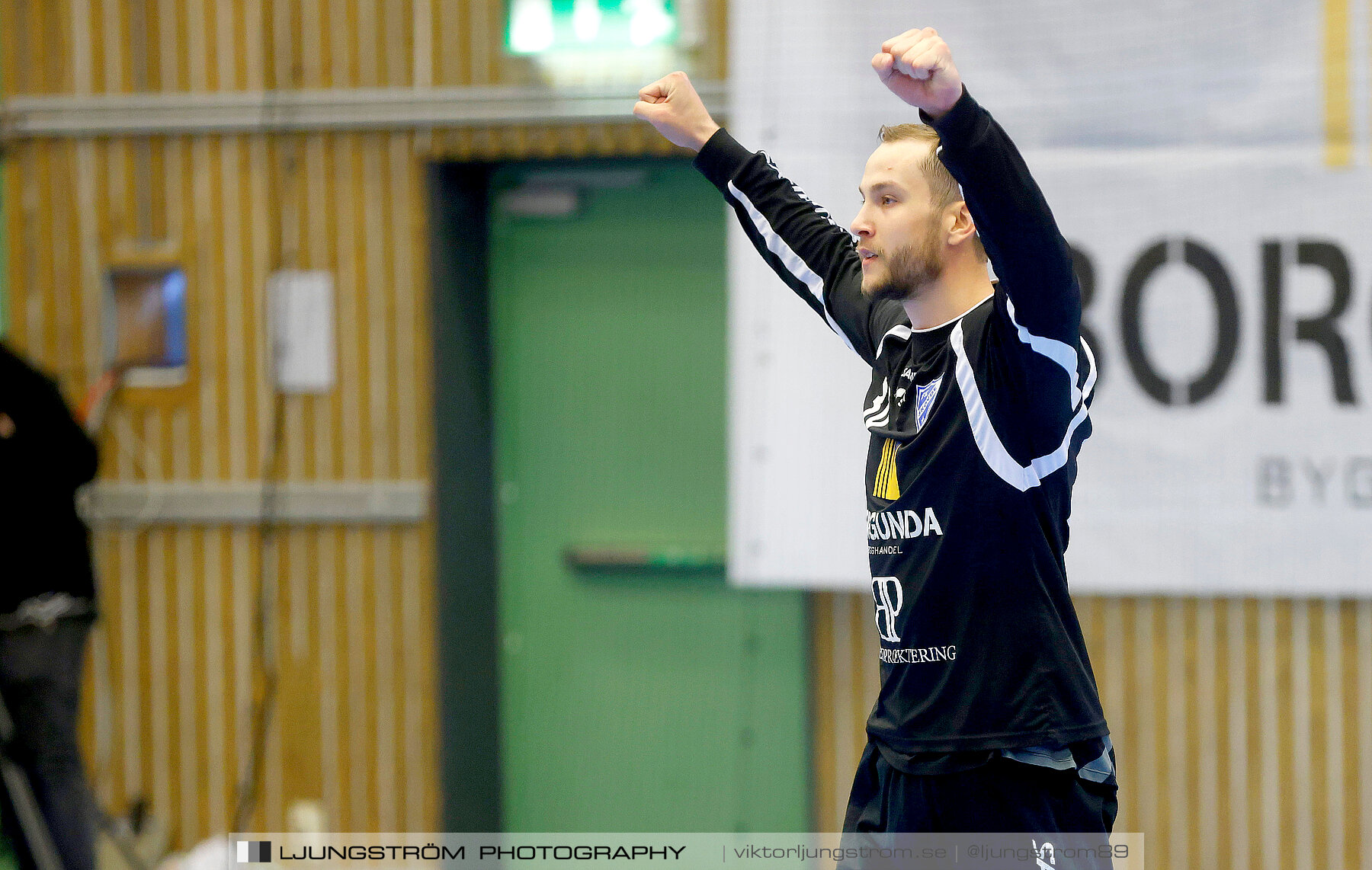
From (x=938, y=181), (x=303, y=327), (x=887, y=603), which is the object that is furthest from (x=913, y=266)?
(x=303, y=327)

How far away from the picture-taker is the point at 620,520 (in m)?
4.12

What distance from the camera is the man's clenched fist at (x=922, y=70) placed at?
4.97 feet

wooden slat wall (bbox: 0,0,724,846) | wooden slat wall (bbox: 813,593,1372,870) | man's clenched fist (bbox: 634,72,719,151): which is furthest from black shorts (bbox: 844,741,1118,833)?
wooden slat wall (bbox: 0,0,724,846)

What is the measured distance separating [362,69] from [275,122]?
1.10 ft

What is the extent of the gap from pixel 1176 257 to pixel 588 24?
6.05 ft

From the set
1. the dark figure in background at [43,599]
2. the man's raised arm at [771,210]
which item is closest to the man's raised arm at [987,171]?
the man's raised arm at [771,210]

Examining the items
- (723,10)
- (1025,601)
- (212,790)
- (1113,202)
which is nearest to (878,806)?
(1025,601)

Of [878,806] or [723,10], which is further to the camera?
[723,10]

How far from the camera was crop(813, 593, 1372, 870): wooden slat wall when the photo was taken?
3.57 metres

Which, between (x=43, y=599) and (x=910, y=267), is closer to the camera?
(x=910, y=267)

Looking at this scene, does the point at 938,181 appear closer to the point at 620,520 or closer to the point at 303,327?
the point at 620,520

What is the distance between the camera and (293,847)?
385 centimetres

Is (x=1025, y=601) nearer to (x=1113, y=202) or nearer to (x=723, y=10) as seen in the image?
(x=1113, y=202)

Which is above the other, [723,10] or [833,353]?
[723,10]
